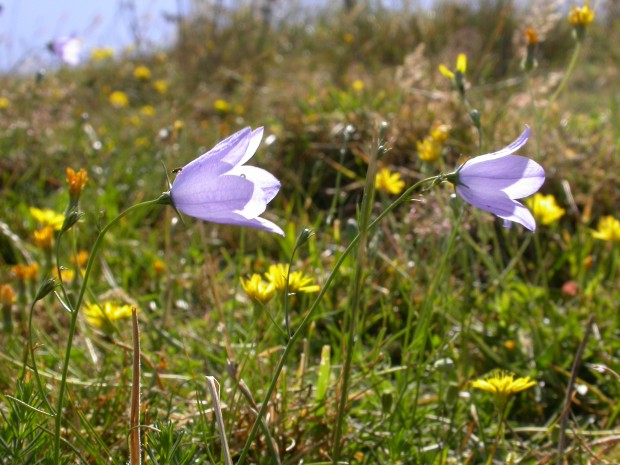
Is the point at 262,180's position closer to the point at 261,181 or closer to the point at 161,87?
the point at 261,181

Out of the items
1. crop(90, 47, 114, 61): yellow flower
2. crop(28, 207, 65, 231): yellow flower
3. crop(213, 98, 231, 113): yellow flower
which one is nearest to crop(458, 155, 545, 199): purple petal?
crop(28, 207, 65, 231): yellow flower

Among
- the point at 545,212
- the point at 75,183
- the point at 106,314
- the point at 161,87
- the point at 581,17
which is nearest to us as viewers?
the point at 75,183

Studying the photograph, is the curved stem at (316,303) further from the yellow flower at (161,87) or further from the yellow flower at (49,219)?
the yellow flower at (161,87)

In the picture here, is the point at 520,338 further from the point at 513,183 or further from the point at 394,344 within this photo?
the point at 513,183

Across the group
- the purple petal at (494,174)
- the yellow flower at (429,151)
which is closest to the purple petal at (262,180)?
the purple petal at (494,174)

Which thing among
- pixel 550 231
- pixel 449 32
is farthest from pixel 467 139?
pixel 449 32

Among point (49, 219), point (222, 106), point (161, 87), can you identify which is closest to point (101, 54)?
point (161, 87)
